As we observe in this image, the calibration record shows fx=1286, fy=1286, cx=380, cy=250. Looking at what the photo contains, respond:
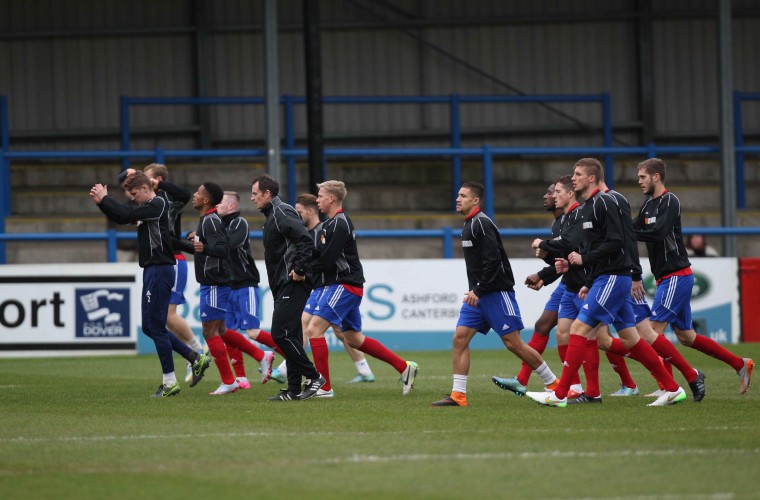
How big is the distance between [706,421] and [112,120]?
21098 millimetres

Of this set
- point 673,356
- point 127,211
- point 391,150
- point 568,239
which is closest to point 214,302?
point 127,211

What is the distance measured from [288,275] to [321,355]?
3.45 feet

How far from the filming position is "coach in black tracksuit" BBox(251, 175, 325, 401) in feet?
37.0

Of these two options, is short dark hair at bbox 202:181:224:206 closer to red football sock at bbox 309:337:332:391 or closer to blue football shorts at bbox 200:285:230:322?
blue football shorts at bbox 200:285:230:322

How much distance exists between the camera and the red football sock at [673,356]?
1091 centimetres

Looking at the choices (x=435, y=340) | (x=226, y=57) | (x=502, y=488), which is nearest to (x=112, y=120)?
(x=226, y=57)

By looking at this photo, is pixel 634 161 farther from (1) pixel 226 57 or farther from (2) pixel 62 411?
(2) pixel 62 411

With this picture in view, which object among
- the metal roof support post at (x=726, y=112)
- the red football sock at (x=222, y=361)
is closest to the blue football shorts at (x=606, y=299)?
the red football sock at (x=222, y=361)

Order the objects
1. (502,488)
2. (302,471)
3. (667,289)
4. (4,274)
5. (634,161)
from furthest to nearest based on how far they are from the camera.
Answer: 1. (634,161)
2. (4,274)
3. (667,289)
4. (302,471)
5. (502,488)

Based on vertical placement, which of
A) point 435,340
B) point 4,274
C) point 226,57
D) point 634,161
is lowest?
point 435,340

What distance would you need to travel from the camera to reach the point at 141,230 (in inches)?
471

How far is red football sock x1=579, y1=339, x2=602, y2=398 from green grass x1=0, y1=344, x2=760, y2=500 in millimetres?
316

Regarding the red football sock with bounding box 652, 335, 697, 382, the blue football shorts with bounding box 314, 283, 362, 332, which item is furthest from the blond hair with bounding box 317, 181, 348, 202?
the red football sock with bounding box 652, 335, 697, 382

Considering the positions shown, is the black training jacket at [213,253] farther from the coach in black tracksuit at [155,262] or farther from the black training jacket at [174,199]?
the coach in black tracksuit at [155,262]
